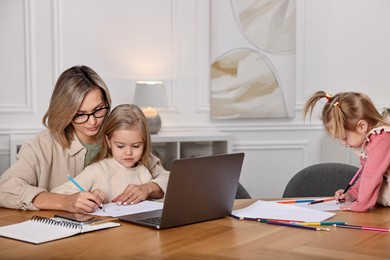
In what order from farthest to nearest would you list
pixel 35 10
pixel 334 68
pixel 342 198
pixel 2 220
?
pixel 334 68 < pixel 35 10 < pixel 342 198 < pixel 2 220

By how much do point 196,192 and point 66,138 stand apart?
867 mm

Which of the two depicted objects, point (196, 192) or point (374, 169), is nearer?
point (196, 192)

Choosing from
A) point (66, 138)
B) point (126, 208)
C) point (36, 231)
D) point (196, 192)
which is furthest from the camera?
point (66, 138)

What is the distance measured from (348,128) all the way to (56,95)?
3.97 ft

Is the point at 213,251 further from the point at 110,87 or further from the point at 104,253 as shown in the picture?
the point at 110,87

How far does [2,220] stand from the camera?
2.35 metres

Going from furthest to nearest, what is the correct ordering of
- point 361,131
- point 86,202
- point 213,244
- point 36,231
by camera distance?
point 361,131 → point 86,202 → point 36,231 → point 213,244

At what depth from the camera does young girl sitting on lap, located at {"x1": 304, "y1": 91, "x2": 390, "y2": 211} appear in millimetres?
2578

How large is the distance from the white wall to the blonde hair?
1780 mm

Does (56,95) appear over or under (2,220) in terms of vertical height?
over

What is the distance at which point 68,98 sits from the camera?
9.22 feet

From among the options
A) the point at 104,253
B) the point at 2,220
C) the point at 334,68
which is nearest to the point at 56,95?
the point at 2,220

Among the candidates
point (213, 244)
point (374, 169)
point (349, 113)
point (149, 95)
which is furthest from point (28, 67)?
point (213, 244)

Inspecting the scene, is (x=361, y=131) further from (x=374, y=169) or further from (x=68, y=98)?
(x=68, y=98)
